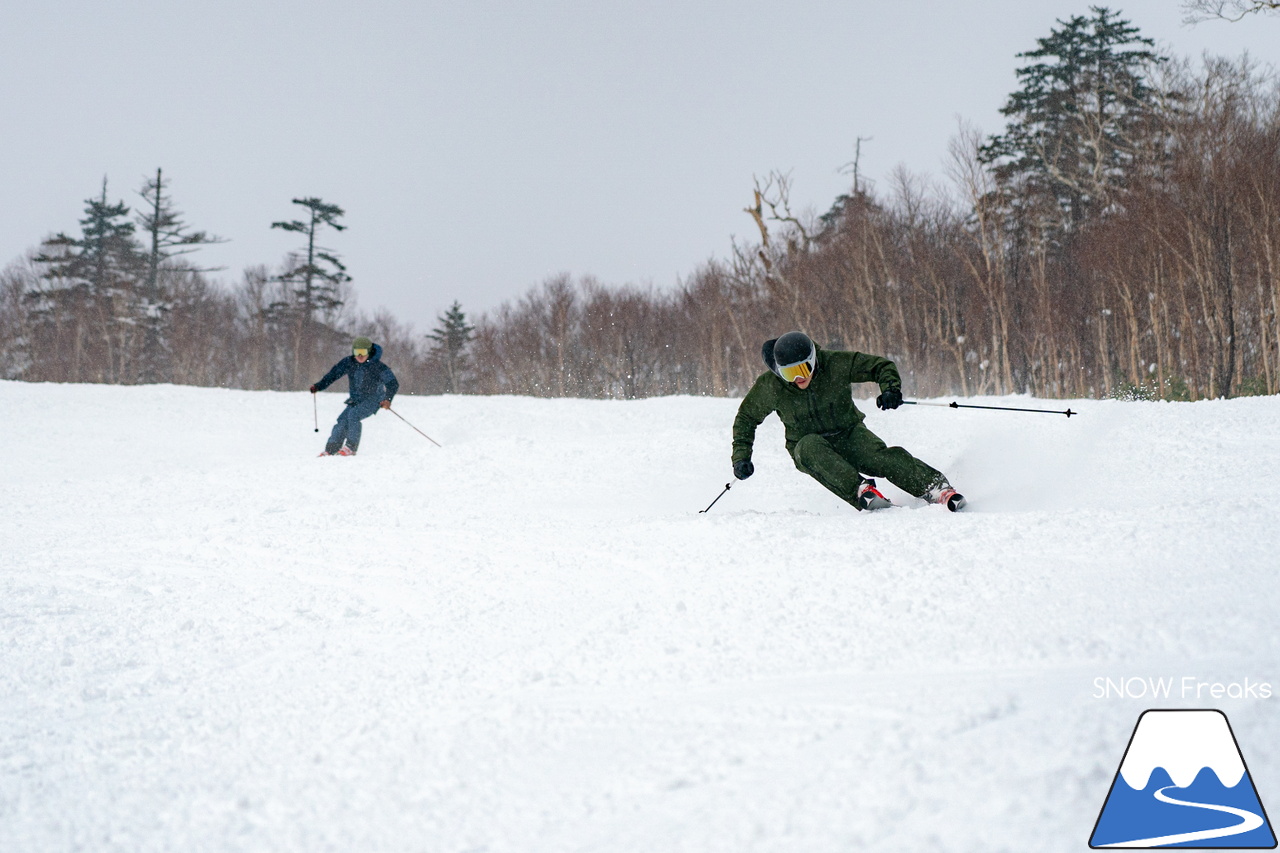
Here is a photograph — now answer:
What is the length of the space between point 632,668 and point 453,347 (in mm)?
49307

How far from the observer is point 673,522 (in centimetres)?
482

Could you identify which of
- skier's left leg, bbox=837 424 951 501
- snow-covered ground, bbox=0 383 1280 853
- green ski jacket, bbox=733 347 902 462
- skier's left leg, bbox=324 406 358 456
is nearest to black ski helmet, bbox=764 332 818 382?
green ski jacket, bbox=733 347 902 462

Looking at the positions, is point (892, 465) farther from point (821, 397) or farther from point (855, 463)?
point (821, 397)

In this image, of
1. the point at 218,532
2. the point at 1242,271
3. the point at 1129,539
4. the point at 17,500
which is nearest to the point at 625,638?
the point at 1129,539

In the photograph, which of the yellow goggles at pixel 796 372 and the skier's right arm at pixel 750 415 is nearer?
the yellow goggles at pixel 796 372

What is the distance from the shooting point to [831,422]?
5582mm

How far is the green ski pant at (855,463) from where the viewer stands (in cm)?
519

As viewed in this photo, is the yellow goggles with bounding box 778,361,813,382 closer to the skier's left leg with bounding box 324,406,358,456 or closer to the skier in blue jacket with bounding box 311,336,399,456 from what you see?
the skier in blue jacket with bounding box 311,336,399,456

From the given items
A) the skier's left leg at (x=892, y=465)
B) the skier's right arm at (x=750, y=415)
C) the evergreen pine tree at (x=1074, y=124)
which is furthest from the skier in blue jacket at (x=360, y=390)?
the evergreen pine tree at (x=1074, y=124)

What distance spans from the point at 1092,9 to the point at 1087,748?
38618mm

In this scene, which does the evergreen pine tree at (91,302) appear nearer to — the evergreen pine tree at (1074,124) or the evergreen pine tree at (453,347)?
the evergreen pine tree at (453,347)

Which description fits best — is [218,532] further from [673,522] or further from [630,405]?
[630,405]

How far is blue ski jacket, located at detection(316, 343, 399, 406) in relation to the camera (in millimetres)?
10539

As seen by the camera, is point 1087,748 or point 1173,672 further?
point 1173,672
